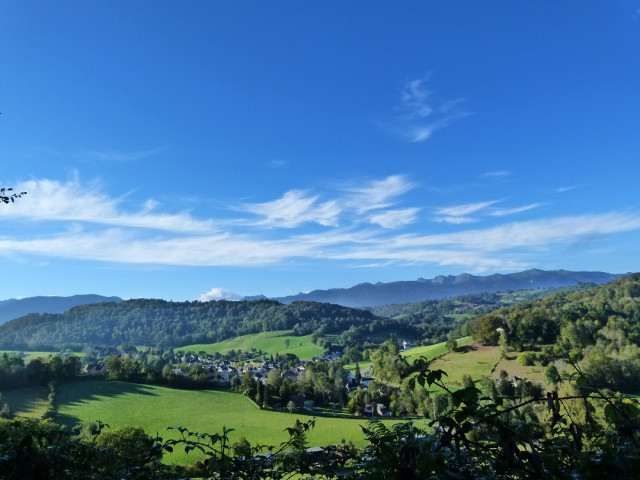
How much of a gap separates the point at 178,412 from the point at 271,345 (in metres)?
91.5

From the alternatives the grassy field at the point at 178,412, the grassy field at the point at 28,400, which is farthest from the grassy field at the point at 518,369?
the grassy field at the point at 28,400

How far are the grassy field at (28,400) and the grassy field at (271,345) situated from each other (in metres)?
75.8

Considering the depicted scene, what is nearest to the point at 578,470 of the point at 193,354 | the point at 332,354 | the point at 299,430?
the point at 299,430

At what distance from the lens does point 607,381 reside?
166 feet

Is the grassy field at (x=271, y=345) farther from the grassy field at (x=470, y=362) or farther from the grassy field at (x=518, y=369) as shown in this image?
the grassy field at (x=518, y=369)

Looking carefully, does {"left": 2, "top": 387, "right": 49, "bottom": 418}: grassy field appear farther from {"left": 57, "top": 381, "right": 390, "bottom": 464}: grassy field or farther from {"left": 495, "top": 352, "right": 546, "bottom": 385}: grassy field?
{"left": 495, "top": 352, "right": 546, "bottom": 385}: grassy field

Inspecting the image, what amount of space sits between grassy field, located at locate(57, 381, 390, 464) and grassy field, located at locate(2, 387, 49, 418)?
6.81ft

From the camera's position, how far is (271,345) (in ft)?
475

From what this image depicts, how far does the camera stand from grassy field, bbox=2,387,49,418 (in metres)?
48.8

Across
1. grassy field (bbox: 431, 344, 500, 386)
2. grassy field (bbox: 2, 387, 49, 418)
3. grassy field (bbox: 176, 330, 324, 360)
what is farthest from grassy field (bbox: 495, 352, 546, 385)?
grassy field (bbox: 2, 387, 49, 418)

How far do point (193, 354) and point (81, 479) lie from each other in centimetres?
14293

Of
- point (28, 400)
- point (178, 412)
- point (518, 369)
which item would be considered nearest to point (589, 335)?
point (518, 369)

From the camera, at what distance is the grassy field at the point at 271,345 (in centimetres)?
13362

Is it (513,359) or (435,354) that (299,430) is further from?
(435,354)
